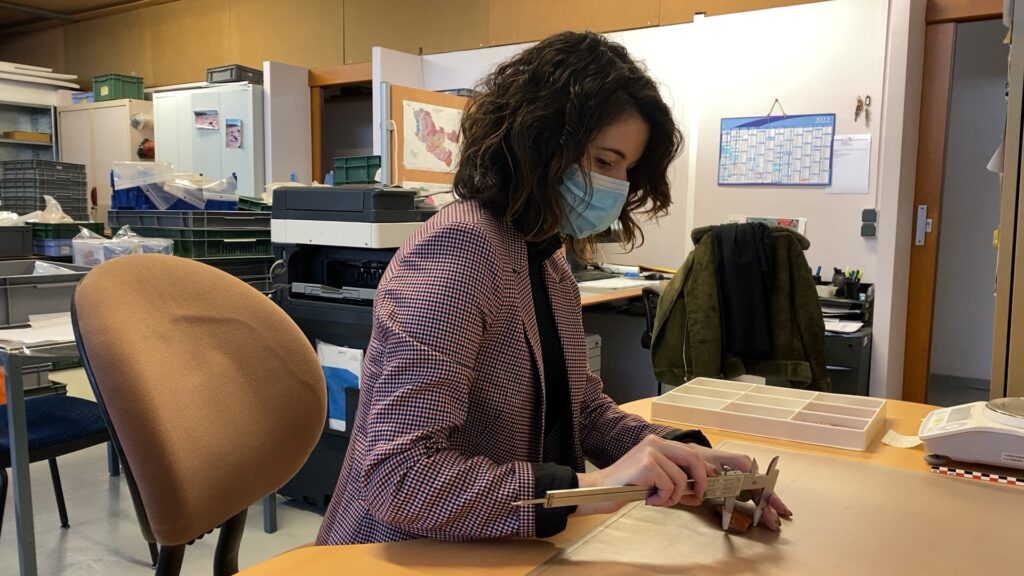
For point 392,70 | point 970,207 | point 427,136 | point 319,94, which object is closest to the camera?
point 427,136

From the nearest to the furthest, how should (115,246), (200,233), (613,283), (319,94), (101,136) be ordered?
1. (115,246)
2. (200,233)
3. (613,283)
4. (319,94)
5. (101,136)

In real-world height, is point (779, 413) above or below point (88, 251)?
below

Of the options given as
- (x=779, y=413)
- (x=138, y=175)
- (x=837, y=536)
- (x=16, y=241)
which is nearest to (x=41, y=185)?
(x=16, y=241)

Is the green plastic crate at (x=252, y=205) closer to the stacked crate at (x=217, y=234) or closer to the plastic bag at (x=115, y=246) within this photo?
the stacked crate at (x=217, y=234)

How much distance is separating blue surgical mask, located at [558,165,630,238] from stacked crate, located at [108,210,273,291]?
241 cm

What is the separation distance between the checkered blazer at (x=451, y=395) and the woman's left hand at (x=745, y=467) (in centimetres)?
20

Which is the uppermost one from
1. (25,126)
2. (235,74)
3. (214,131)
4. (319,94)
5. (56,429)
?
(235,74)

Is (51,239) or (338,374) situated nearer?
(338,374)

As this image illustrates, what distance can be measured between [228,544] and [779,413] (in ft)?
3.17

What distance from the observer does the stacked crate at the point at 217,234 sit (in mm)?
3176

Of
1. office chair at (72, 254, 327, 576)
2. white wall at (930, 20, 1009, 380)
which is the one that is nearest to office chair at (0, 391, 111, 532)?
office chair at (72, 254, 327, 576)

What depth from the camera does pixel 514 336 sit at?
1.00m

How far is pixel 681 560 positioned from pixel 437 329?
0.37m

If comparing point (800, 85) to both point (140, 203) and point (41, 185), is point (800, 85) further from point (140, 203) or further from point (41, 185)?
point (41, 185)
